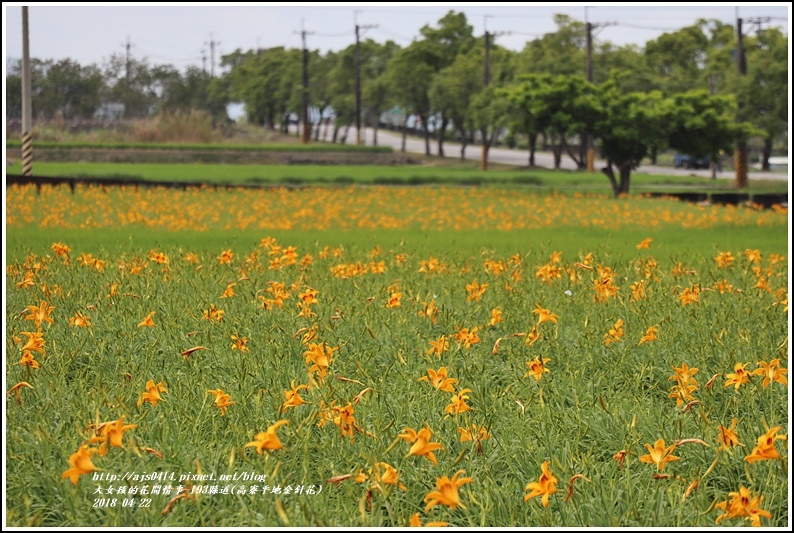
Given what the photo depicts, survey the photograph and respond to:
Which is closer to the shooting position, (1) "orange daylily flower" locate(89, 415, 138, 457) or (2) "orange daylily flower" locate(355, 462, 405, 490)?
(2) "orange daylily flower" locate(355, 462, 405, 490)

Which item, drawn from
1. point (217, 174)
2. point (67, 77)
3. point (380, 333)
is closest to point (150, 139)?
point (67, 77)

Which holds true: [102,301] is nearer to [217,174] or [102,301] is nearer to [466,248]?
[466,248]

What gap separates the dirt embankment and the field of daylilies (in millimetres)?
31740

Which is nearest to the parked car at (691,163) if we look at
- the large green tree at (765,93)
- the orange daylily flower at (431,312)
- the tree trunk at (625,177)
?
the large green tree at (765,93)

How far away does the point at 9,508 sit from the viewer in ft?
9.16

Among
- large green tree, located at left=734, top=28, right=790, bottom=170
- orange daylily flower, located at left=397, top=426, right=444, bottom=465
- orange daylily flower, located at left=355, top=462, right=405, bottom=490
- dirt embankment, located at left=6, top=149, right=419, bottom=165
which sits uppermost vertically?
large green tree, located at left=734, top=28, right=790, bottom=170

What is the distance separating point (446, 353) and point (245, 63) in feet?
223

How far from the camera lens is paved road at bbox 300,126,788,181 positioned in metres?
45.9

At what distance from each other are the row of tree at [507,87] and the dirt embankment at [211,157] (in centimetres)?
348

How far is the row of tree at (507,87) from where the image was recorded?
24641mm

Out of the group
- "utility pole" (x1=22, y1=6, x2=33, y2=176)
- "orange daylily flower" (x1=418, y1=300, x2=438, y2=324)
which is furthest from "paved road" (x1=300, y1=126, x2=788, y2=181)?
"orange daylily flower" (x1=418, y1=300, x2=438, y2=324)

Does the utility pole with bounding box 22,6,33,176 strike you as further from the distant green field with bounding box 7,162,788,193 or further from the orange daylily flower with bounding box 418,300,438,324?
the orange daylily flower with bounding box 418,300,438,324

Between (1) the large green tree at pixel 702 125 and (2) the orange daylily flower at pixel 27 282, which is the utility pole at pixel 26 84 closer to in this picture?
(2) the orange daylily flower at pixel 27 282

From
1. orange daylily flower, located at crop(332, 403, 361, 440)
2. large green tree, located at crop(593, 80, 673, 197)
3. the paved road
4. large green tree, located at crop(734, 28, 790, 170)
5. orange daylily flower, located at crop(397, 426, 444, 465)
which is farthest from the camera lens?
the paved road
